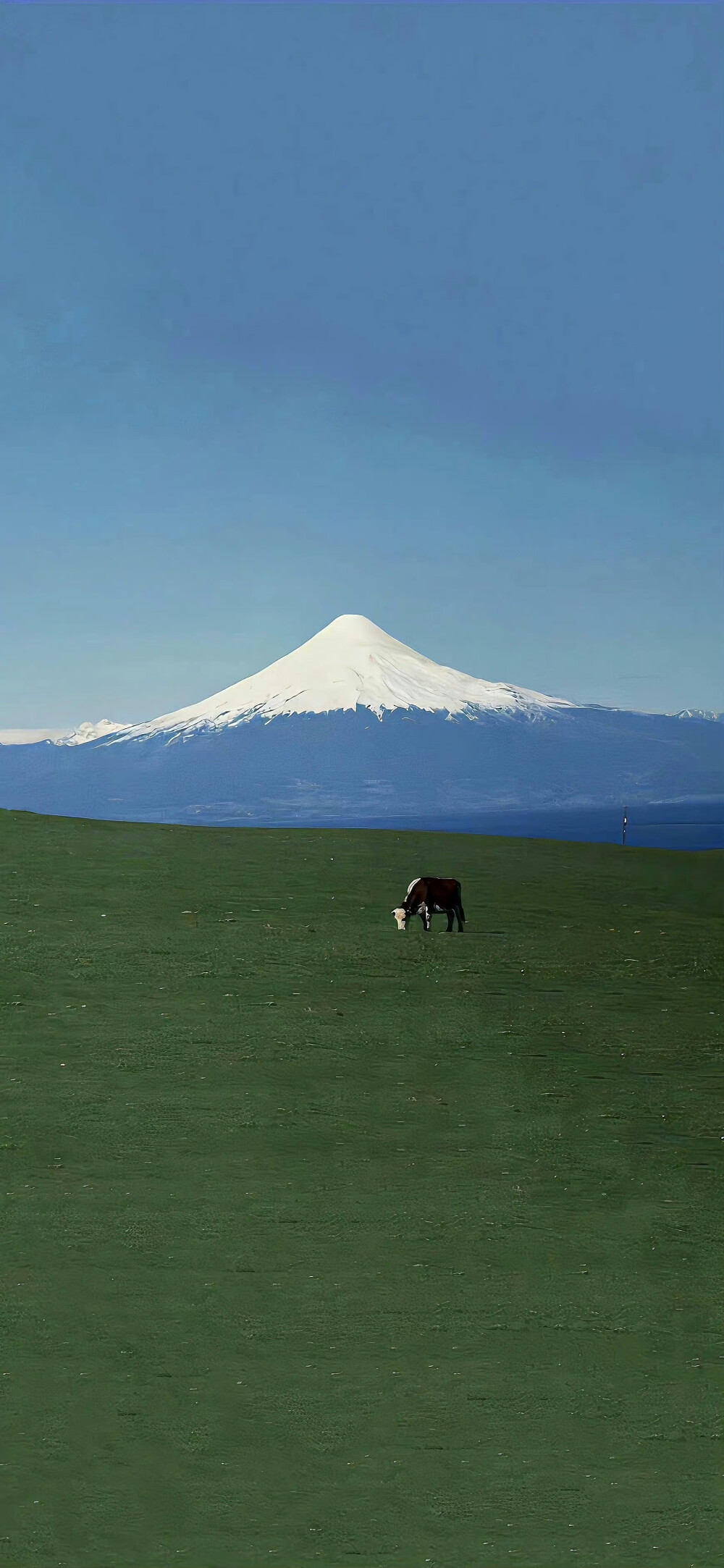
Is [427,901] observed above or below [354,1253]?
above

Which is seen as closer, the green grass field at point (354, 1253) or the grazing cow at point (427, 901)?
the green grass field at point (354, 1253)

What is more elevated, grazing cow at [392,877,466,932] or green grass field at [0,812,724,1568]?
grazing cow at [392,877,466,932]

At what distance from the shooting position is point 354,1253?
10.4m

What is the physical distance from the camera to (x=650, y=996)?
20.2 metres

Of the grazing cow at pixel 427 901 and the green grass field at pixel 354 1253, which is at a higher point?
the grazing cow at pixel 427 901

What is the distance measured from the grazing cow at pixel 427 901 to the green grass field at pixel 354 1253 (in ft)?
4.03

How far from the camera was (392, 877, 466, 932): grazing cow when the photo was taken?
934 inches

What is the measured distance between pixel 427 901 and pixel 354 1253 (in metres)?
13.6

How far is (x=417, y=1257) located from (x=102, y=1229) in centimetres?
276

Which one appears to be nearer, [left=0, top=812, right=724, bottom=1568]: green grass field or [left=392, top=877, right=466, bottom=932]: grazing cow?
[left=0, top=812, right=724, bottom=1568]: green grass field

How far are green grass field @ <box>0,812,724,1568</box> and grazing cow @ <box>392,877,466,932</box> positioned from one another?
1.23 metres

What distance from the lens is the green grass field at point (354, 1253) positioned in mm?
7164

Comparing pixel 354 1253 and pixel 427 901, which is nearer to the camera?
pixel 354 1253

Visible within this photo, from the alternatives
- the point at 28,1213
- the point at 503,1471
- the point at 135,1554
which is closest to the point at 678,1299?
the point at 503,1471
